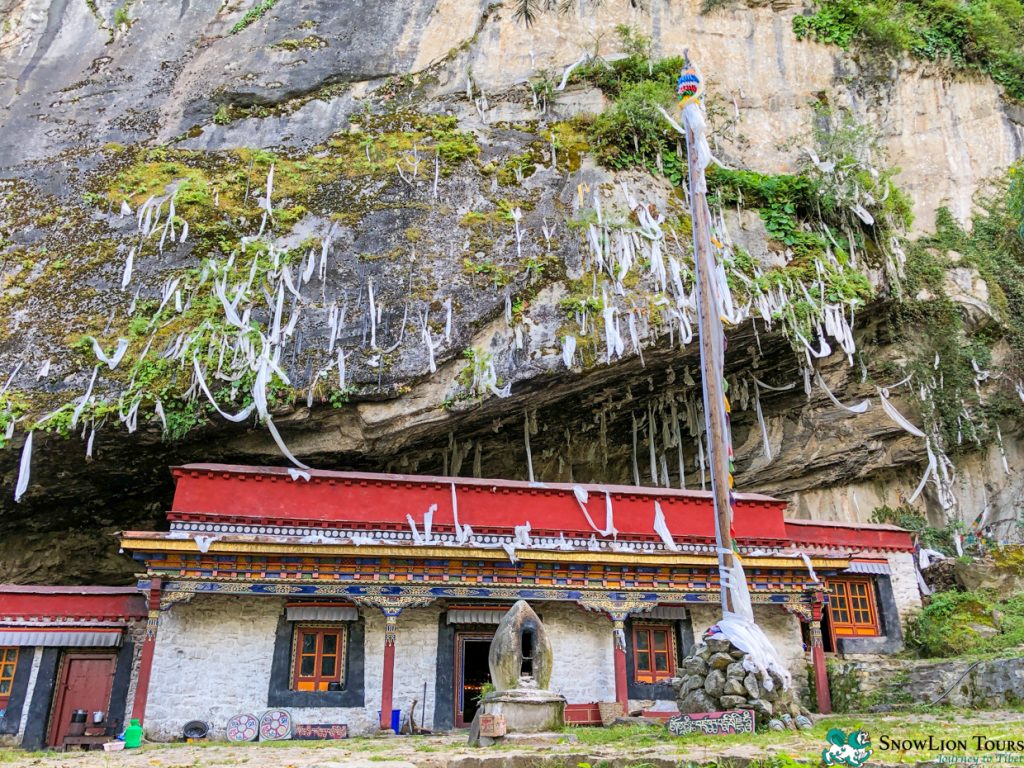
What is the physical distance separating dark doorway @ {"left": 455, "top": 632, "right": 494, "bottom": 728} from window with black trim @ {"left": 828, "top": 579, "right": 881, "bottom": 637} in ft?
21.2

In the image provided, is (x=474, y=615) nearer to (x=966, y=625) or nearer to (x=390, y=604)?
(x=390, y=604)

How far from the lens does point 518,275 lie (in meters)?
15.3

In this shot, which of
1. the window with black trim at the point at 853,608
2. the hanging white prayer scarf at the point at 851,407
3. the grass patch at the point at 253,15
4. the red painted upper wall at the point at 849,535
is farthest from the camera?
the grass patch at the point at 253,15

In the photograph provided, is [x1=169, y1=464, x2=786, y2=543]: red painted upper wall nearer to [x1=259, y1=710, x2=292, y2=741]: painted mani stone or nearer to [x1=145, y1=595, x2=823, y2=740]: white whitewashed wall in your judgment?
[x1=145, y1=595, x2=823, y2=740]: white whitewashed wall

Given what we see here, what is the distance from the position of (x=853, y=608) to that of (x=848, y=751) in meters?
10.8

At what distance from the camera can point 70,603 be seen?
38.8 ft

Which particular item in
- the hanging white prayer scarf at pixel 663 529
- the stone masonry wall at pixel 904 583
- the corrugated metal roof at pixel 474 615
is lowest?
the corrugated metal roof at pixel 474 615

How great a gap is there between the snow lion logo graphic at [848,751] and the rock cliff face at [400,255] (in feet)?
31.8

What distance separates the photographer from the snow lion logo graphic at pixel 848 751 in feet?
14.9

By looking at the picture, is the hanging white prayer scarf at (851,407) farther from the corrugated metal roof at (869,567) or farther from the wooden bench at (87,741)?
the wooden bench at (87,741)

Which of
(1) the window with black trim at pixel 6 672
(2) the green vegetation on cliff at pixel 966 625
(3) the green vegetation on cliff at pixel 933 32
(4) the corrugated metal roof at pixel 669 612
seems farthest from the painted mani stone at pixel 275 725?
(3) the green vegetation on cliff at pixel 933 32

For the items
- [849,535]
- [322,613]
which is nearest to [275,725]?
[322,613]

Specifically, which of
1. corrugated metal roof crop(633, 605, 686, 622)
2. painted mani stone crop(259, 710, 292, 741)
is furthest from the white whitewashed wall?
corrugated metal roof crop(633, 605, 686, 622)

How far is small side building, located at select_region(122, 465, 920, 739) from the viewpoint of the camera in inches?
438
